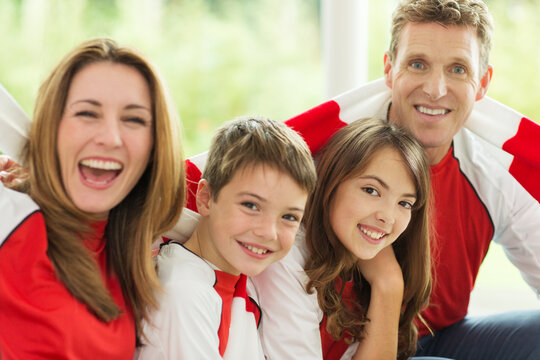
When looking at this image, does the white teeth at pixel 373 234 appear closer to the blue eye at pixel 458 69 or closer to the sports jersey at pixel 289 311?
the sports jersey at pixel 289 311

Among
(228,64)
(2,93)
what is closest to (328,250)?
(2,93)

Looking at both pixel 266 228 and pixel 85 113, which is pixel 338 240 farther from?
pixel 85 113

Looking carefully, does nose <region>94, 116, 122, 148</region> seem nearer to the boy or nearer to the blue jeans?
the boy

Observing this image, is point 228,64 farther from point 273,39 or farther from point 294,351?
point 294,351

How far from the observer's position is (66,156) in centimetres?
112

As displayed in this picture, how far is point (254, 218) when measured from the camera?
1.29 metres

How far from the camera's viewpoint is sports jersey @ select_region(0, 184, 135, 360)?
3.47ft

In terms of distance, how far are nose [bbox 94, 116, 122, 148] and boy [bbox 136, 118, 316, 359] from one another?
26 cm

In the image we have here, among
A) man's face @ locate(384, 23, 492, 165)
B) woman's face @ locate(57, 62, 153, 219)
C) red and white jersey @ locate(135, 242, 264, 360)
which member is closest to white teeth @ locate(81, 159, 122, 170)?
woman's face @ locate(57, 62, 153, 219)

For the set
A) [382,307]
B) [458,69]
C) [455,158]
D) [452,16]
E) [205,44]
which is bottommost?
[205,44]

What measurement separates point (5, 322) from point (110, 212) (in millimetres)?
278

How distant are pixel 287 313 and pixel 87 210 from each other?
19.0 inches

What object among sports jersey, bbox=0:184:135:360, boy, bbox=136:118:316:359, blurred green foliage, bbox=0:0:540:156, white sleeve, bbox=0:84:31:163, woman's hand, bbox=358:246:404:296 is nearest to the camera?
sports jersey, bbox=0:184:135:360

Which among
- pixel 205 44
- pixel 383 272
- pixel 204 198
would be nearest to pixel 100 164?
pixel 204 198
